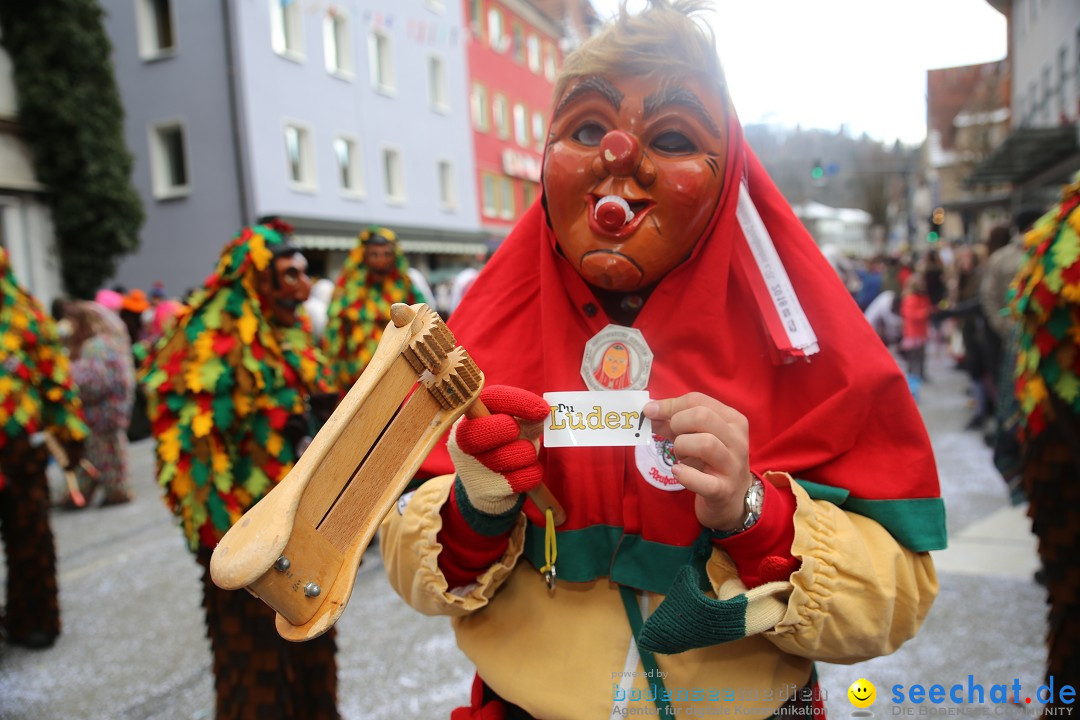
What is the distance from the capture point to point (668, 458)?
1210mm

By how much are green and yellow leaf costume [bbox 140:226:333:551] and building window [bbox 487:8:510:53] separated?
71.8 ft

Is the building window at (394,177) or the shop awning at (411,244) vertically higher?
the building window at (394,177)

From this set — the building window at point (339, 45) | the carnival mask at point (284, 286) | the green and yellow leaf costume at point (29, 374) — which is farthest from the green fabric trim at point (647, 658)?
the building window at point (339, 45)

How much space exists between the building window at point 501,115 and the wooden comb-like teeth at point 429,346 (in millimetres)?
23426

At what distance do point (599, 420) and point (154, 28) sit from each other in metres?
17.5

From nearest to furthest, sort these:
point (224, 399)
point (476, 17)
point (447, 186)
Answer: point (224, 399) → point (447, 186) → point (476, 17)

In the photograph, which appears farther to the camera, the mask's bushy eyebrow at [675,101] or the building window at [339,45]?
the building window at [339,45]

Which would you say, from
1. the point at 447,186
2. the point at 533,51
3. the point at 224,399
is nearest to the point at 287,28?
the point at 447,186

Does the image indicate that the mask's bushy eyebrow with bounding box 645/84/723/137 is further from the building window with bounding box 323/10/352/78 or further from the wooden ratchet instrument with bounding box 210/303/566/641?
the building window with bounding box 323/10/352/78

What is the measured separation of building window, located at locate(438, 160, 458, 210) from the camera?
21.0 m

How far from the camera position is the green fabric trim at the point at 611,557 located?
4.03 feet

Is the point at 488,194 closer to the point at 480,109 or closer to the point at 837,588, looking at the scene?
the point at 480,109

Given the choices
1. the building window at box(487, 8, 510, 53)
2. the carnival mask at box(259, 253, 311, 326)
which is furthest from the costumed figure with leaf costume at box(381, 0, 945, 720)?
the building window at box(487, 8, 510, 53)

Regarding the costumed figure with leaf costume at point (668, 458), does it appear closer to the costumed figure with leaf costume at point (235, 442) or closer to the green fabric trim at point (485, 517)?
the green fabric trim at point (485, 517)
